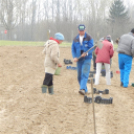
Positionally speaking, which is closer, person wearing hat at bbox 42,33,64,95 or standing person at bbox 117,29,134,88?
person wearing hat at bbox 42,33,64,95

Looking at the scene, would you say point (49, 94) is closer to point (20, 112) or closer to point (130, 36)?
point (20, 112)

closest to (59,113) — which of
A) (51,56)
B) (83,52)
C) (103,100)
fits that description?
(103,100)

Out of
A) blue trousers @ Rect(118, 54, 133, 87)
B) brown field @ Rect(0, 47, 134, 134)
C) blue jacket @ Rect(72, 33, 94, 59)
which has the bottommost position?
brown field @ Rect(0, 47, 134, 134)

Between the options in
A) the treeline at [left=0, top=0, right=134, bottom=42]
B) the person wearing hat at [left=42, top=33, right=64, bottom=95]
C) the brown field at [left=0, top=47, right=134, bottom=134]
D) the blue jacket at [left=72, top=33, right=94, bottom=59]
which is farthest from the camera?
the treeline at [left=0, top=0, right=134, bottom=42]

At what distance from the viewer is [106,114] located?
5598 mm

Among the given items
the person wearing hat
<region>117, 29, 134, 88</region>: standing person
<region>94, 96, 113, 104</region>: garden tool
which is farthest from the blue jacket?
<region>117, 29, 134, 88</region>: standing person

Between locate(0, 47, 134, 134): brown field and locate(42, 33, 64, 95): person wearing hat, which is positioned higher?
locate(42, 33, 64, 95): person wearing hat

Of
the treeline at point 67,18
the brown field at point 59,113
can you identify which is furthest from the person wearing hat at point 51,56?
the treeline at point 67,18

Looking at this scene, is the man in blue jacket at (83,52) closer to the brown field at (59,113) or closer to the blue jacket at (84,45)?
the blue jacket at (84,45)

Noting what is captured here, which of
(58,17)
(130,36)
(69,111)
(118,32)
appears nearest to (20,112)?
(69,111)

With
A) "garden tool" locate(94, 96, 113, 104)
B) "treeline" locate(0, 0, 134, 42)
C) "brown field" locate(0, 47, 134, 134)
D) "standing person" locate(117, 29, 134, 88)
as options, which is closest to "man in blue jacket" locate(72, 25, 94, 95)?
"brown field" locate(0, 47, 134, 134)

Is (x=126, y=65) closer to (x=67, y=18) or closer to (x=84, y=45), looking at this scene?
(x=84, y=45)

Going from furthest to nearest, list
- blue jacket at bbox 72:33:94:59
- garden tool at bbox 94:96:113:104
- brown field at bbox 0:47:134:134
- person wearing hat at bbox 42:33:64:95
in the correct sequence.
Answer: blue jacket at bbox 72:33:94:59, person wearing hat at bbox 42:33:64:95, garden tool at bbox 94:96:113:104, brown field at bbox 0:47:134:134

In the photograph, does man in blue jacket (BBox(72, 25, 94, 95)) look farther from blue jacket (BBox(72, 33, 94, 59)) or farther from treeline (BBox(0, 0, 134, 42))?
treeline (BBox(0, 0, 134, 42))
